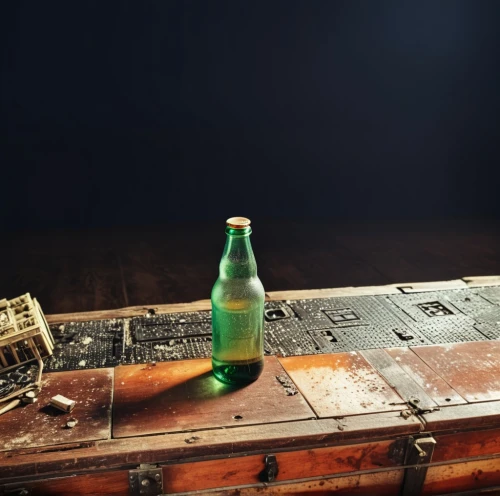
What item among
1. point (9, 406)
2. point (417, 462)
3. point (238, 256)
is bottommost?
point (417, 462)

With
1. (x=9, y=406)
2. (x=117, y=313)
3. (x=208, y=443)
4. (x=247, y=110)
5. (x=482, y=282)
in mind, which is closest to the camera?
(x=208, y=443)

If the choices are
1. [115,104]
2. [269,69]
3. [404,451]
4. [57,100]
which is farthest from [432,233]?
[404,451]

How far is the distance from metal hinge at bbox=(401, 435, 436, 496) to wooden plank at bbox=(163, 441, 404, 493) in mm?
29

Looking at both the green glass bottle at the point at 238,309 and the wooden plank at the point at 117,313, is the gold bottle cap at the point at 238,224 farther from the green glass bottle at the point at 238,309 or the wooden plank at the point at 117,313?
the wooden plank at the point at 117,313

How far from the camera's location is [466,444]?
1470 mm

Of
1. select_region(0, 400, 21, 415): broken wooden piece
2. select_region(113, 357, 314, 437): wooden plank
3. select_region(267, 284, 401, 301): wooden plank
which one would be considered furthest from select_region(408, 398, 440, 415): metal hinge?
select_region(0, 400, 21, 415): broken wooden piece

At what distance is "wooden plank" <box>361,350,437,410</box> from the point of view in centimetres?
144

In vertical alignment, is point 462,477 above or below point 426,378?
below

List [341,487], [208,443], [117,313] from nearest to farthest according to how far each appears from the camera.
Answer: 1. [208,443]
2. [341,487]
3. [117,313]

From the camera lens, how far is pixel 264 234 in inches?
178

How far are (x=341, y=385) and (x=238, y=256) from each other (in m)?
0.46

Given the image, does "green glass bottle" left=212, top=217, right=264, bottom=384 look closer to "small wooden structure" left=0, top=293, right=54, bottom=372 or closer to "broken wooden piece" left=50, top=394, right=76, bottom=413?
"broken wooden piece" left=50, top=394, right=76, bottom=413

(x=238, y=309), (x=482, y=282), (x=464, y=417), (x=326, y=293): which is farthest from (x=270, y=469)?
(x=482, y=282)

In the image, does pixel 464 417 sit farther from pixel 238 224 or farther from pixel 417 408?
pixel 238 224
